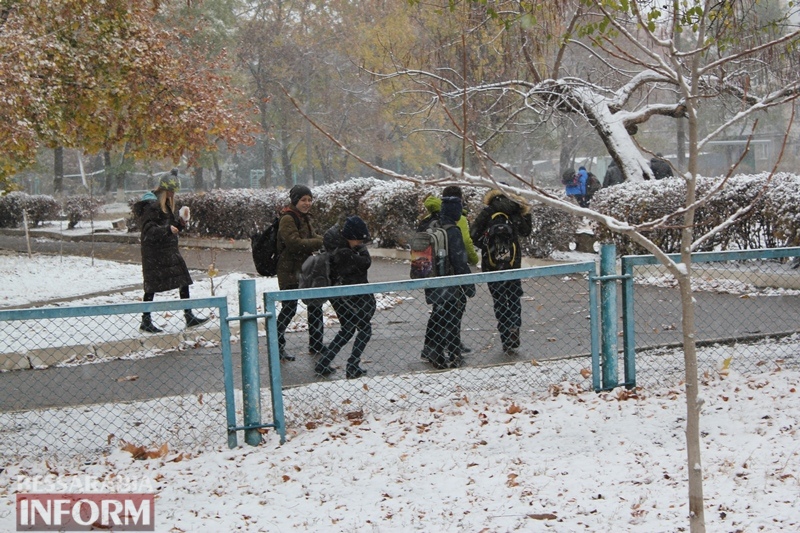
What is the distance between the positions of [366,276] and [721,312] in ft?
13.9

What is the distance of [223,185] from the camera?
55.3 m

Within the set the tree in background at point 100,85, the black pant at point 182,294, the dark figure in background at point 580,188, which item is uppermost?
the tree in background at point 100,85

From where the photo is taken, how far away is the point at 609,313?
5973 millimetres

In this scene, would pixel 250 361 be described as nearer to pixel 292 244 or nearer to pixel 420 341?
pixel 292 244

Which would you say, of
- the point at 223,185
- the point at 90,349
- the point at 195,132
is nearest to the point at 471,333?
the point at 90,349

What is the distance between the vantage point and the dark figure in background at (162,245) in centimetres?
914

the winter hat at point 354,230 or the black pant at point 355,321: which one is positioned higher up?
the winter hat at point 354,230

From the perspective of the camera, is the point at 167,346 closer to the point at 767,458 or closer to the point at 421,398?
the point at 421,398

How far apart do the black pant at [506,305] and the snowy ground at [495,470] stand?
108cm

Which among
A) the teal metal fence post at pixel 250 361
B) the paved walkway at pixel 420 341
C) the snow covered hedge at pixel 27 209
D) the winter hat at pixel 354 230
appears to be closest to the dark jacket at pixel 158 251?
the paved walkway at pixel 420 341

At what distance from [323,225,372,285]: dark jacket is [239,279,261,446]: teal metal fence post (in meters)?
1.59

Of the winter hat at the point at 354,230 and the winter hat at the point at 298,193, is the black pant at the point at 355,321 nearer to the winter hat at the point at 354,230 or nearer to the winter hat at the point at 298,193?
the winter hat at the point at 354,230

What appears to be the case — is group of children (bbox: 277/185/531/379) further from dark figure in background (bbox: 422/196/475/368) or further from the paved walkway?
the paved walkway

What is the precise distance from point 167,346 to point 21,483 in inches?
146
